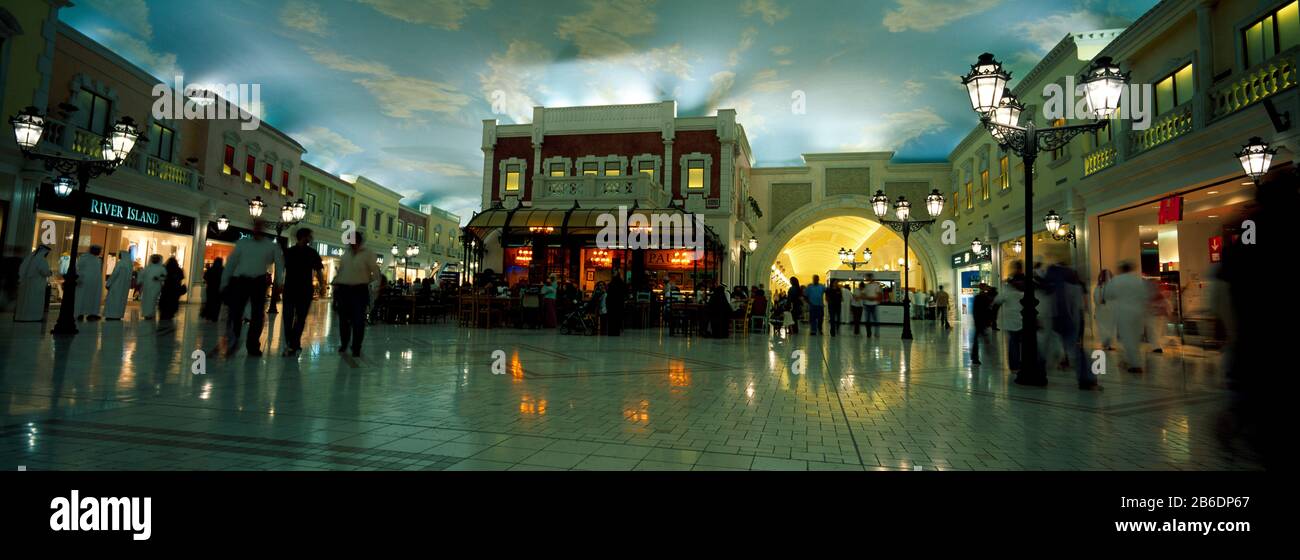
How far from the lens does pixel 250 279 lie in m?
6.56

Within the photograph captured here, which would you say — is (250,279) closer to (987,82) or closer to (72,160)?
(72,160)

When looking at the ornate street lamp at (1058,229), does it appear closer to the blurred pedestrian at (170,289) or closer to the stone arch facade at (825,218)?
the stone arch facade at (825,218)

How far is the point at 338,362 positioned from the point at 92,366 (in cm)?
218

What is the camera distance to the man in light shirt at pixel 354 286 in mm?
7102

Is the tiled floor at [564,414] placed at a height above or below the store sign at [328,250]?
below

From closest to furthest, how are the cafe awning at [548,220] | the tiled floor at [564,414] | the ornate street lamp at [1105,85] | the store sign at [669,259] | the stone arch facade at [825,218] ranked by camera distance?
the tiled floor at [564,414], the ornate street lamp at [1105,85], the cafe awning at [548,220], the store sign at [669,259], the stone arch facade at [825,218]

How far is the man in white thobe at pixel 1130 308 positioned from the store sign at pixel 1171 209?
5232 mm

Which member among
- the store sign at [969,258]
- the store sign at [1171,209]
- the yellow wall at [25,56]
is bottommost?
the store sign at [1171,209]

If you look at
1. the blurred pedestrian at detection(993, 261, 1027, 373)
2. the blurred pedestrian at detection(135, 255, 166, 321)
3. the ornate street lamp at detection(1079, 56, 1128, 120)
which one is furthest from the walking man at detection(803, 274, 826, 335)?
the blurred pedestrian at detection(135, 255, 166, 321)

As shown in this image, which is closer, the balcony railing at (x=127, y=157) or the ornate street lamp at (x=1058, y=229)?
the balcony railing at (x=127, y=157)

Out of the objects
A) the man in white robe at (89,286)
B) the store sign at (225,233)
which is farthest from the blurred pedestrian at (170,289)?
the store sign at (225,233)

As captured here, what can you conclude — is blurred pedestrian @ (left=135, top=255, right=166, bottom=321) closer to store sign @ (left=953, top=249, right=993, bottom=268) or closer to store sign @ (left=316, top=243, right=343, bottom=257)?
store sign @ (left=316, top=243, right=343, bottom=257)
